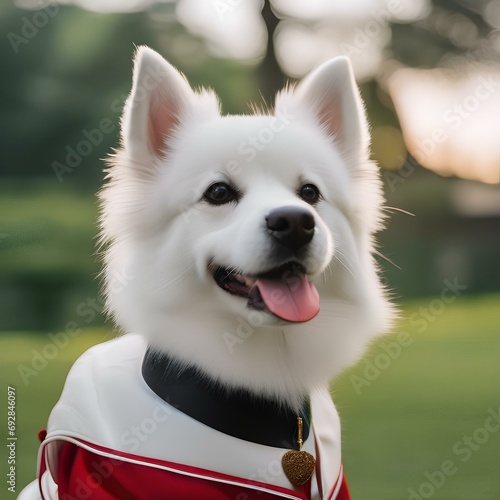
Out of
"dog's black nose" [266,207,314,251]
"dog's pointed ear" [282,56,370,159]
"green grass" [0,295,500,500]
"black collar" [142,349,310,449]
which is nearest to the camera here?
"dog's black nose" [266,207,314,251]

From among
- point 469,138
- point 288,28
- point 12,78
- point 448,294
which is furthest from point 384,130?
point 12,78

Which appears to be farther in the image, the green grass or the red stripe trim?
the green grass

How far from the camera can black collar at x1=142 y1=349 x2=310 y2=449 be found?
4.40 feet

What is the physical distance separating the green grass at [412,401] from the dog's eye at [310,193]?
41.3 inches

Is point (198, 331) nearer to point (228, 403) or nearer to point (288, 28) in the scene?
point (228, 403)

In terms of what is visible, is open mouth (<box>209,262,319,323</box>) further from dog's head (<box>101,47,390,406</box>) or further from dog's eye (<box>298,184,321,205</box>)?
dog's eye (<box>298,184,321,205</box>)

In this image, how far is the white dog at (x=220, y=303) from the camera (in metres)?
1.29

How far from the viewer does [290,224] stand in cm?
120

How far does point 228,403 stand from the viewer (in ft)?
4.44

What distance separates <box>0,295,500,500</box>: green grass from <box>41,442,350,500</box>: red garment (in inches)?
38.7

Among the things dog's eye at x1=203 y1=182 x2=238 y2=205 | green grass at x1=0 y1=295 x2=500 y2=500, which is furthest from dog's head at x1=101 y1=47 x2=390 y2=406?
green grass at x1=0 y1=295 x2=500 y2=500

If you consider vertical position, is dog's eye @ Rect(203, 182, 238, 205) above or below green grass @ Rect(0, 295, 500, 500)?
above

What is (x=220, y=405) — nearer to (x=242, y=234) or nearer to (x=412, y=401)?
(x=242, y=234)

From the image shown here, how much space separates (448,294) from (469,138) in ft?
2.16
